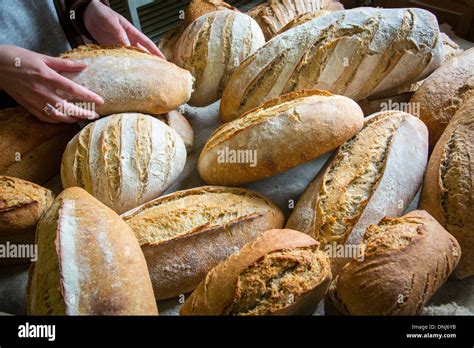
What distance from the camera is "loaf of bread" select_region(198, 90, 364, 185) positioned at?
114 cm

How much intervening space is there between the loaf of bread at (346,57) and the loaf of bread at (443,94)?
0.08 meters

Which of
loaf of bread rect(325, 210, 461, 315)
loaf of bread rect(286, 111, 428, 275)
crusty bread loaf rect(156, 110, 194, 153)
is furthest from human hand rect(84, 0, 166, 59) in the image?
loaf of bread rect(325, 210, 461, 315)

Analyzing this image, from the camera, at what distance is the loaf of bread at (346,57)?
138cm

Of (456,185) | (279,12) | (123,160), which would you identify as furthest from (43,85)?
(456,185)

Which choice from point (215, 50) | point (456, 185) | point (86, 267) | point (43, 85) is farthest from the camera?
point (215, 50)

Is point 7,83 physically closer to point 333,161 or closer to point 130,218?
point 130,218

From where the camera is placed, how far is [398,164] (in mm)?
1138

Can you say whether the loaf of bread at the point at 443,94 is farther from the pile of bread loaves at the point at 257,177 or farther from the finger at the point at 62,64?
the finger at the point at 62,64

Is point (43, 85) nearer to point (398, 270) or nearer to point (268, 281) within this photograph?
point (268, 281)

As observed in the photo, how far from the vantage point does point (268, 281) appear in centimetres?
84

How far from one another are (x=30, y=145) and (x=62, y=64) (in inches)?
10.8

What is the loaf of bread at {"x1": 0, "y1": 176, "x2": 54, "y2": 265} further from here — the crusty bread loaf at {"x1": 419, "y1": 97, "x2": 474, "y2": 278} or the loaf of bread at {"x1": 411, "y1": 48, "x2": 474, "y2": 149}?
the loaf of bread at {"x1": 411, "y1": 48, "x2": 474, "y2": 149}
